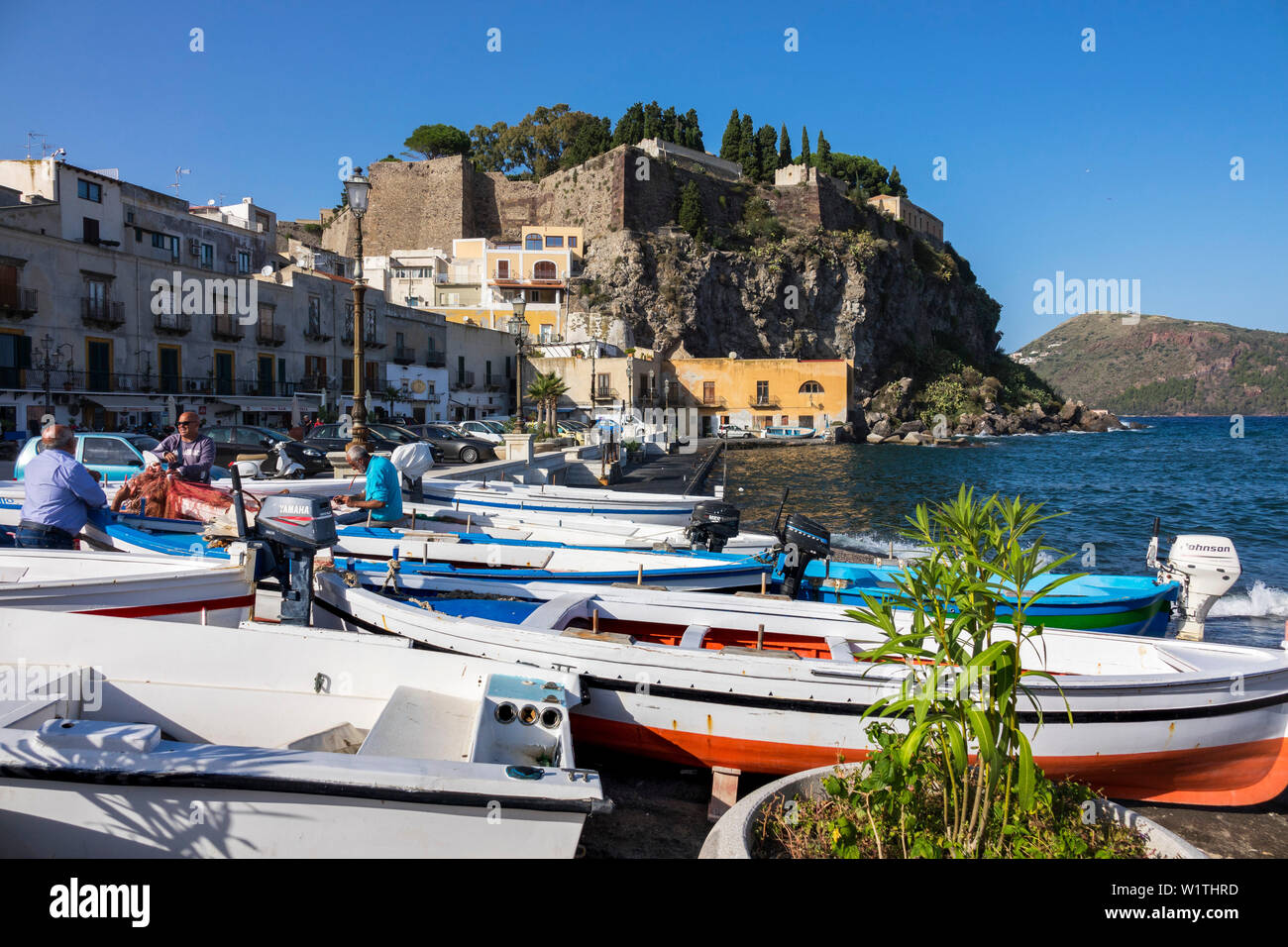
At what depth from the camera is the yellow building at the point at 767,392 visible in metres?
56.2

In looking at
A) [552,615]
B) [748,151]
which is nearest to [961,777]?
[552,615]

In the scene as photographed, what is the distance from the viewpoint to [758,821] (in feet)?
9.92

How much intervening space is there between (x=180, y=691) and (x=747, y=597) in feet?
12.8

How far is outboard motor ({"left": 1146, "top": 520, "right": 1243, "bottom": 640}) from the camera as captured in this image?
7234 millimetres

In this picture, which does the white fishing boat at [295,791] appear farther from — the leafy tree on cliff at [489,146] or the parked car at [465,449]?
the leafy tree on cliff at [489,146]

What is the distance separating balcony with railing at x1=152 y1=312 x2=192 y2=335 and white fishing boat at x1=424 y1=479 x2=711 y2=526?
20680 millimetres

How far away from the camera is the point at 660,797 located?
498 cm

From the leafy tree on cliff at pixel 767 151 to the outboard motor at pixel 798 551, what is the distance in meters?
76.6

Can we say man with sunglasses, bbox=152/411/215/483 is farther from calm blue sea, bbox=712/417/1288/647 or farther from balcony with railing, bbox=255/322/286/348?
balcony with railing, bbox=255/322/286/348

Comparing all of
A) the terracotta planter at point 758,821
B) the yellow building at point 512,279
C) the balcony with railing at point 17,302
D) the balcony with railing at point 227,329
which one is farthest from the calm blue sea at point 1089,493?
the balcony with railing at point 17,302

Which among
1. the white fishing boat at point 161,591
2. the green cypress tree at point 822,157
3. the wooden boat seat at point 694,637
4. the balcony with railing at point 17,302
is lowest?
the wooden boat seat at point 694,637

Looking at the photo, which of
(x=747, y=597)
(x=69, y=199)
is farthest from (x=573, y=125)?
(x=747, y=597)
